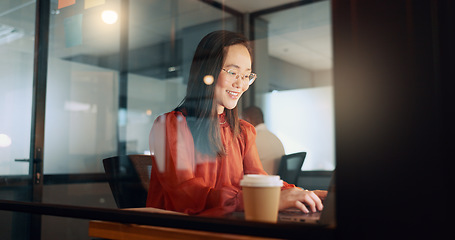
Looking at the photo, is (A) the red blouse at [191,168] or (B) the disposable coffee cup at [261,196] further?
(A) the red blouse at [191,168]

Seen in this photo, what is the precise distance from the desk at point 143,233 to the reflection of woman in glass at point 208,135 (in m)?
0.14

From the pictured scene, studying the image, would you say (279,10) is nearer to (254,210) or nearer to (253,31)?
(253,31)

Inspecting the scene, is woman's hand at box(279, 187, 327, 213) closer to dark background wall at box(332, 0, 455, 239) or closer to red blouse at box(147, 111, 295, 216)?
red blouse at box(147, 111, 295, 216)

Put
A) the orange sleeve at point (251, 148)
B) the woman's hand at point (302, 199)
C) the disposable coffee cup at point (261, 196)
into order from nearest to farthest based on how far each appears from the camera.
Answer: the disposable coffee cup at point (261, 196)
the woman's hand at point (302, 199)
the orange sleeve at point (251, 148)

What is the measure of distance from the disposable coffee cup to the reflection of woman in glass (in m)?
0.22

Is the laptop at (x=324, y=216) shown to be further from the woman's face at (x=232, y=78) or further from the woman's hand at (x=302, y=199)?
the woman's face at (x=232, y=78)

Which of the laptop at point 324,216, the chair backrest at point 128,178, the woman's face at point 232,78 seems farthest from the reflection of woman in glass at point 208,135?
the laptop at point 324,216

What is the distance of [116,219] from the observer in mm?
896

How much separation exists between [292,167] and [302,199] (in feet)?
1.03

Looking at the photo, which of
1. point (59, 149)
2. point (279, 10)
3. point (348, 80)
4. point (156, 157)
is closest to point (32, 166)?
point (59, 149)

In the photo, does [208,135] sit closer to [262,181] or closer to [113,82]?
[262,181]

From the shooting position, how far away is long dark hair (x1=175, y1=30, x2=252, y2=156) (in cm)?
122

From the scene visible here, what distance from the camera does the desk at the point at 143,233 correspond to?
768 millimetres

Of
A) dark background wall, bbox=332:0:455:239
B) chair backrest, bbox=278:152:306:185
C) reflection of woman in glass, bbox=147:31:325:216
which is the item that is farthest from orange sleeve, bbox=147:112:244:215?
dark background wall, bbox=332:0:455:239
